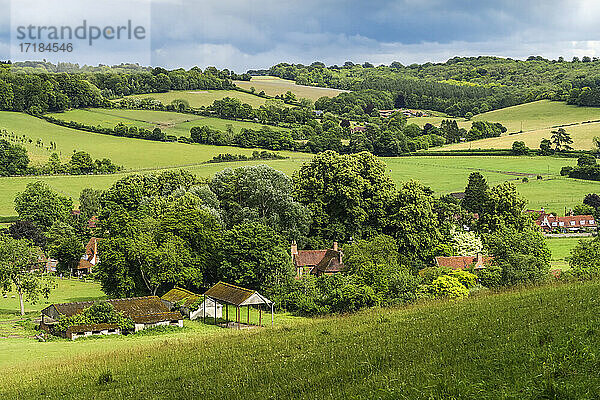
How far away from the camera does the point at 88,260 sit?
73.5 metres

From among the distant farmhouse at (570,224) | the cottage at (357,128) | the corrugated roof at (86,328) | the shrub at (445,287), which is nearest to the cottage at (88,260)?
the corrugated roof at (86,328)

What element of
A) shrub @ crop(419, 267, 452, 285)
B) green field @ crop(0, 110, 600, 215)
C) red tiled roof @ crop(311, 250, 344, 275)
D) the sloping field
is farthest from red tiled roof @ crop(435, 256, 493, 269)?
the sloping field

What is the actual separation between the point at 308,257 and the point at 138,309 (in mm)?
22472

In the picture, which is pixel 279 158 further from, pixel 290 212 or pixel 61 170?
pixel 290 212

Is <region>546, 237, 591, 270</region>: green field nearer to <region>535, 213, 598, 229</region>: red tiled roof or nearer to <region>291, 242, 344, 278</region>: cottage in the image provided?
<region>535, 213, 598, 229</region>: red tiled roof

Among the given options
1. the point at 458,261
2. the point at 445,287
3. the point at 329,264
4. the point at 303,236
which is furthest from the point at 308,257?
the point at 445,287

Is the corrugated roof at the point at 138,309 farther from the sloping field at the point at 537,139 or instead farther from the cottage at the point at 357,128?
the cottage at the point at 357,128

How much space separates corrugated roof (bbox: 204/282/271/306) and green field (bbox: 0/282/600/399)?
1224 centimetres

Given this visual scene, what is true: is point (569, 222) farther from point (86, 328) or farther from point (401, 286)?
point (86, 328)

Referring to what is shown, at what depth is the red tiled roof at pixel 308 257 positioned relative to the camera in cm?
5744

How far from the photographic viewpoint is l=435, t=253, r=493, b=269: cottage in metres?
55.9

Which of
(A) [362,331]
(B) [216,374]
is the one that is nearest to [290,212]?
(A) [362,331]

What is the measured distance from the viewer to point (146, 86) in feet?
576

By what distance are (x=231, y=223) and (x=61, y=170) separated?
6074cm
